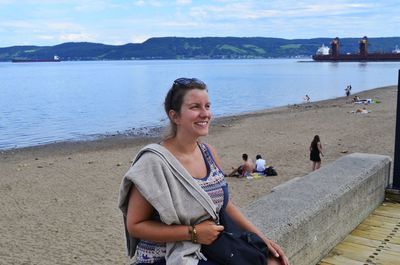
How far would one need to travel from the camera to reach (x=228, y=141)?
72.1 ft

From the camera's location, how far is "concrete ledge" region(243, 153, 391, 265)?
10.5ft

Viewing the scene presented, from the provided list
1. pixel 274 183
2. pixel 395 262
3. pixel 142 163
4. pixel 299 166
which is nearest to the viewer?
pixel 142 163

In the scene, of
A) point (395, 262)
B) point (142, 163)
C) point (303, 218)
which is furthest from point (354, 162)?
point (142, 163)

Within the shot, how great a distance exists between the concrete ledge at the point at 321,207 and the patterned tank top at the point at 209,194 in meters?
0.84

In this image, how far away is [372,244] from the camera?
13.4 feet

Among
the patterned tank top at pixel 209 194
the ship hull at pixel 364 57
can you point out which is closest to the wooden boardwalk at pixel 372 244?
the patterned tank top at pixel 209 194

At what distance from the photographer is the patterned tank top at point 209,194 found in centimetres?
213

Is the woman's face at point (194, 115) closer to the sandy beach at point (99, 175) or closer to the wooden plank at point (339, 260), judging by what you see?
the wooden plank at point (339, 260)

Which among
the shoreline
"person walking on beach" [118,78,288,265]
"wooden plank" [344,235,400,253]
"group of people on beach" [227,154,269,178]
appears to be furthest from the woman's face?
the shoreline

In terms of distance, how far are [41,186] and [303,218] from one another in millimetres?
12236

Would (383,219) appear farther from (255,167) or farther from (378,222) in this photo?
(255,167)

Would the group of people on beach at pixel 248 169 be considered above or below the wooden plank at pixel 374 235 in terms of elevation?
below

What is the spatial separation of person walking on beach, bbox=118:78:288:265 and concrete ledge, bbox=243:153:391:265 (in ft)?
3.09

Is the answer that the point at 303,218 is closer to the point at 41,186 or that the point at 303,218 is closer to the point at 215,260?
the point at 215,260
